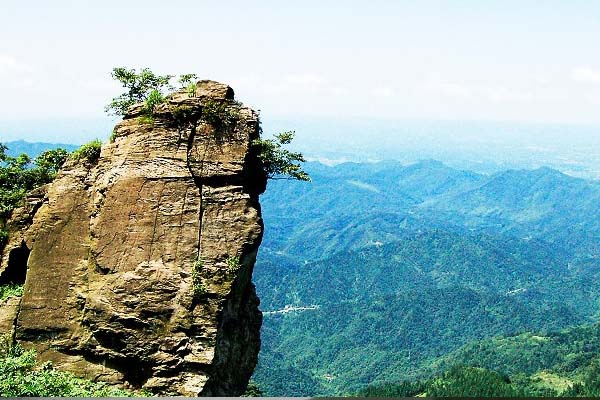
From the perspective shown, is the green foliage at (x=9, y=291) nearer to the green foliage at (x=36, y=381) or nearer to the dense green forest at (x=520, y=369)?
the green foliage at (x=36, y=381)

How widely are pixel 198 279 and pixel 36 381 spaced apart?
4055mm

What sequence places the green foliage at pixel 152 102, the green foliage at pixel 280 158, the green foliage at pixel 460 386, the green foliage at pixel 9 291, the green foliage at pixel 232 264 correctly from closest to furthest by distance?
the green foliage at pixel 232 264 → the green foliage at pixel 9 291 → the green foliage at pixel 152 102 → the green foliage at pixel 280 158 → the green foliage at pixel 460 386

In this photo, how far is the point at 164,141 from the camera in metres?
15.6

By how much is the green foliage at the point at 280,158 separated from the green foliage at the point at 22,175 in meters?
6.88

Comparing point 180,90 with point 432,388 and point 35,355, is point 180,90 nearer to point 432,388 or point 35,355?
point 35,355

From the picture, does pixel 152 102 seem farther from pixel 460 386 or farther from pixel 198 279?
pixel 460 386

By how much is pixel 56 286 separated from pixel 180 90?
623cm

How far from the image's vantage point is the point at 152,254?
47.2 feet

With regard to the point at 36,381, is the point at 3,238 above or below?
above

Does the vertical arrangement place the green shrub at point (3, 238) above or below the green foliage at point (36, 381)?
above

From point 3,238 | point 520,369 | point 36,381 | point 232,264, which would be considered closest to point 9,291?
point 3,238

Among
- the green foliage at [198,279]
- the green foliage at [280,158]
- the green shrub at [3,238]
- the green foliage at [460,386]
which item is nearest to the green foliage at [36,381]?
the green foliage at [198,279]

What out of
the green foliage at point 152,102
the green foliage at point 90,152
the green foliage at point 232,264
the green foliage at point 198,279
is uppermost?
the green foliage at point 152,102

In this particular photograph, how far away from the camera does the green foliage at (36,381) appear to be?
11.7 meters
